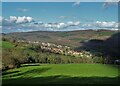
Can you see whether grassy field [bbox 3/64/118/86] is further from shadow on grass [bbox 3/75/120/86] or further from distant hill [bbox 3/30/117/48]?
distant hill [bbox 3/30/117/48]

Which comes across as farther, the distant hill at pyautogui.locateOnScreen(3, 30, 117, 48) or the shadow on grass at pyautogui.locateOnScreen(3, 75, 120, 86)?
the distant hill at pyautogui.locateOnScreen(3, 30, 117, 48)

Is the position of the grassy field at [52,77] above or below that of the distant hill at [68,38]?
below

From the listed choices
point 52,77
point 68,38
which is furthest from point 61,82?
point 68,38

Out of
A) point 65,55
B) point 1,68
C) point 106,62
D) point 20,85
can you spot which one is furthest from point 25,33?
point 20,85

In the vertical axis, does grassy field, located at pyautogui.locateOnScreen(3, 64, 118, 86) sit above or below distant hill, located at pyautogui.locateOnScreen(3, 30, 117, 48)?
below

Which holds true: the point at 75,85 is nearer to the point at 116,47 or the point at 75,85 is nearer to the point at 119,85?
the point at 119,85

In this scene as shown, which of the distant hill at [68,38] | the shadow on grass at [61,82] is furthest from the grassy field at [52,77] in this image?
the distant hill at [68,38]

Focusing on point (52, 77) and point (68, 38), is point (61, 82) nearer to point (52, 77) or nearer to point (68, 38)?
point (52, 77)

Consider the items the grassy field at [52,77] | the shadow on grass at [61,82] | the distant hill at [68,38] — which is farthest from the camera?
the distant hill at [68,38]

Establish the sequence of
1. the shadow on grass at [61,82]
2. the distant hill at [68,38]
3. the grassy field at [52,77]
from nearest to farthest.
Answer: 1. the shadow on grass at [61,82]
2. the grassy field at [52,77]
3. the distant hill at [68,38]

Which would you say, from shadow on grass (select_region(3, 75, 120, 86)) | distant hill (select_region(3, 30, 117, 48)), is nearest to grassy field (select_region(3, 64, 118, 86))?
shadow on grass (select_region(3, 75, 120, 86))

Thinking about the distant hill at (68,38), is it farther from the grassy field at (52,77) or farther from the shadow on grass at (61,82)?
the shadow on grass at (61,82)
